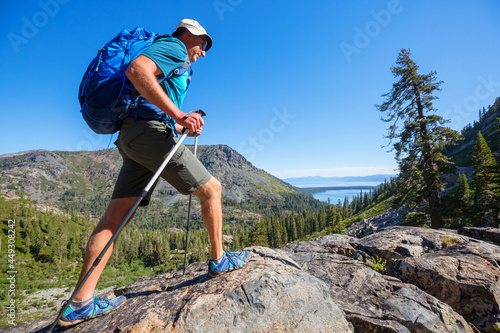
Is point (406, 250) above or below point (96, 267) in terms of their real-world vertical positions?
below

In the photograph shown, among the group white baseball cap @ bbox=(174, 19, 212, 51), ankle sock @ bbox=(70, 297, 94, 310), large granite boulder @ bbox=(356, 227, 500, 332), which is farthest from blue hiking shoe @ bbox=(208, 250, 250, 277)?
large granite boulder @ bbox=(356, 227, 500, 332)

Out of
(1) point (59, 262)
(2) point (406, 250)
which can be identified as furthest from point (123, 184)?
(1) point (59, 262)

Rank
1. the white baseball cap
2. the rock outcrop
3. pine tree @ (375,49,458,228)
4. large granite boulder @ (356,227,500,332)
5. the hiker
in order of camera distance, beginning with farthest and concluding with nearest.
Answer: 1. pine tree @ (375,49,458,228)
2. large granite boulder @ (356,227,500,332)
3. the white baseball cap
4. the rock outcrop
5. the hiker

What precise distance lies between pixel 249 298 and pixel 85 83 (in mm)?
3753

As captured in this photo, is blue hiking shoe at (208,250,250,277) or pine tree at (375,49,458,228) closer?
blue hiking shoe at (208,250,250,277)

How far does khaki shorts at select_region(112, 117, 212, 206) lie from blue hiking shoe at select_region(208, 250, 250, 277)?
1464 millimetres

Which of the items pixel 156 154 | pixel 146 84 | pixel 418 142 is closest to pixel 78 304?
pixel 156 154

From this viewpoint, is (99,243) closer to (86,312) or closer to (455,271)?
(86,312)

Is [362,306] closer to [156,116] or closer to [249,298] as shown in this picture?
[249,298]

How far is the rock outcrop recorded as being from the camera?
2.82 m

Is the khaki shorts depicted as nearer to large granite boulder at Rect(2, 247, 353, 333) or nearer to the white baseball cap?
the white baseball cap

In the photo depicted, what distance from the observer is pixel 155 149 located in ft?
9.72

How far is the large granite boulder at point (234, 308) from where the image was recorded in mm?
2725

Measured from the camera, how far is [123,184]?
3365 mm
